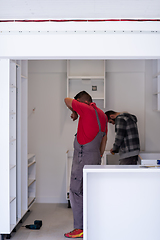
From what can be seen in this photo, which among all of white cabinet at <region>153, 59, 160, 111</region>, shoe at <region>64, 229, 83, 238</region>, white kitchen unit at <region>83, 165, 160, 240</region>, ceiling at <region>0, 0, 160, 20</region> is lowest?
shoe at <region>64, 229, 83, 238</region>

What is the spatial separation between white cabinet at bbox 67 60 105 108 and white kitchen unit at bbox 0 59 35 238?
3.56 ft

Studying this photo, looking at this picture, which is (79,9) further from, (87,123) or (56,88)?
(56,88)

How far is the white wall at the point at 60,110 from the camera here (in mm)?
5039

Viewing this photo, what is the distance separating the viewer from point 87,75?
493 centimetres

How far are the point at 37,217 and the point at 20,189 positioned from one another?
690 mm

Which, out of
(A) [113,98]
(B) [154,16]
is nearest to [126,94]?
(A) [113,98]

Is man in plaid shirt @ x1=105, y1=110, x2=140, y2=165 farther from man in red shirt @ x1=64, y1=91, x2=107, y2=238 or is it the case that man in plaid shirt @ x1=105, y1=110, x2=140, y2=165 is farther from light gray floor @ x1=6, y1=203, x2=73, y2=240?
light gray floor @ x1=6, y1=203, x2=73, y2=240

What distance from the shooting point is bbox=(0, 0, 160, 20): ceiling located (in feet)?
8.16

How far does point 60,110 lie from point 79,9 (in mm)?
2621

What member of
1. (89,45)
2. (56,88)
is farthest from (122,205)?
(56,88)

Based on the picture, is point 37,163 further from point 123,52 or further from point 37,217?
point 123,52

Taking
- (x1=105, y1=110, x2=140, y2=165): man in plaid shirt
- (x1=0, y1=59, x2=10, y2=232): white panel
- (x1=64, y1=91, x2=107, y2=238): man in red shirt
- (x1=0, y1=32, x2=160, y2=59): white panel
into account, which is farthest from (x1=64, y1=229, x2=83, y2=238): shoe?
(x1=0, y1=32, x2=160, y2=59): white panel

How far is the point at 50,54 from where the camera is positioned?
9.03 feet

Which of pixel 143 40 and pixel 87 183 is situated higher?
pixel 143 40
